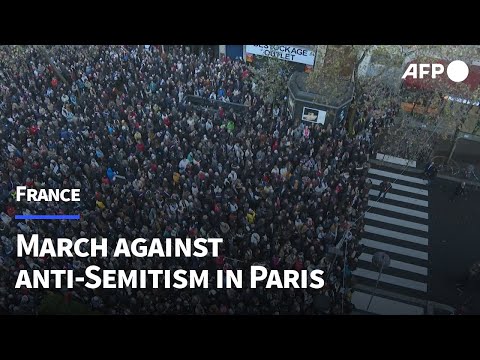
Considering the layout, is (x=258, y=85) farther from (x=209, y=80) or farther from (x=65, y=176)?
(x=65, y=176)

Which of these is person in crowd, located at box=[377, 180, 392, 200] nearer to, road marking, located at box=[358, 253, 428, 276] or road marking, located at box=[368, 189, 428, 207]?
road marking, located at box=[368, 189, 428, 207]

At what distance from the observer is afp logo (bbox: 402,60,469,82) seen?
19359 mm

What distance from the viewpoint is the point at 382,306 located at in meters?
15.1

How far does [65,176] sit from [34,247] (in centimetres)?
309

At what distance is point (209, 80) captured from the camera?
69.8ft

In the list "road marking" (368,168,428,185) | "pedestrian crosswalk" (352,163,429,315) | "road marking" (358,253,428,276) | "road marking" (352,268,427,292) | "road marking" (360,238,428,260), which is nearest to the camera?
"pedestrian crosswalk" (352,163,429,315)

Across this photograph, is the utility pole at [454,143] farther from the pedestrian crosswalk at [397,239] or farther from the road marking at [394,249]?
the road marking at [394,249]

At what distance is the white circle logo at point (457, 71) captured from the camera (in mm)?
19297

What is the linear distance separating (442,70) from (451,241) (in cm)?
811


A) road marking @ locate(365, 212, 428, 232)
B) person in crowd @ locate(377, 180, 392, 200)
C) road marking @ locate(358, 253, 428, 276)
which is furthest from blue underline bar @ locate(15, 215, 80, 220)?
→ person in crowd @ locate(377, 180, 392, 200)

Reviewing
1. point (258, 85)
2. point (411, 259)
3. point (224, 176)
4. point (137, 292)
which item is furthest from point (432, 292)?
point (258, 85)

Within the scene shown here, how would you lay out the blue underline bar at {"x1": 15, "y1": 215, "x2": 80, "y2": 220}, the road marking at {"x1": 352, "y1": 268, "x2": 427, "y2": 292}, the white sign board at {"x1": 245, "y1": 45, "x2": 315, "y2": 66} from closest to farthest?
1. the blue underline bar at {"x1": 15, "y1": 215, "x2": 80, "y2": 220}
2. the road marking at {"x1": 352, "y1": 268, "x2": 427, "y2": 292}
3. the white sign board at {"x1": 245, "y1": 45, "x2": 315, "y2": 66}

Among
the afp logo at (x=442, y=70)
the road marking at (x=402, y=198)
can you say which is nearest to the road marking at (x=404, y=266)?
the road marking at (x=402, y=198)

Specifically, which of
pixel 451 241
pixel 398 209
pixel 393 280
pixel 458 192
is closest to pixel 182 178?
pixel 393 280
